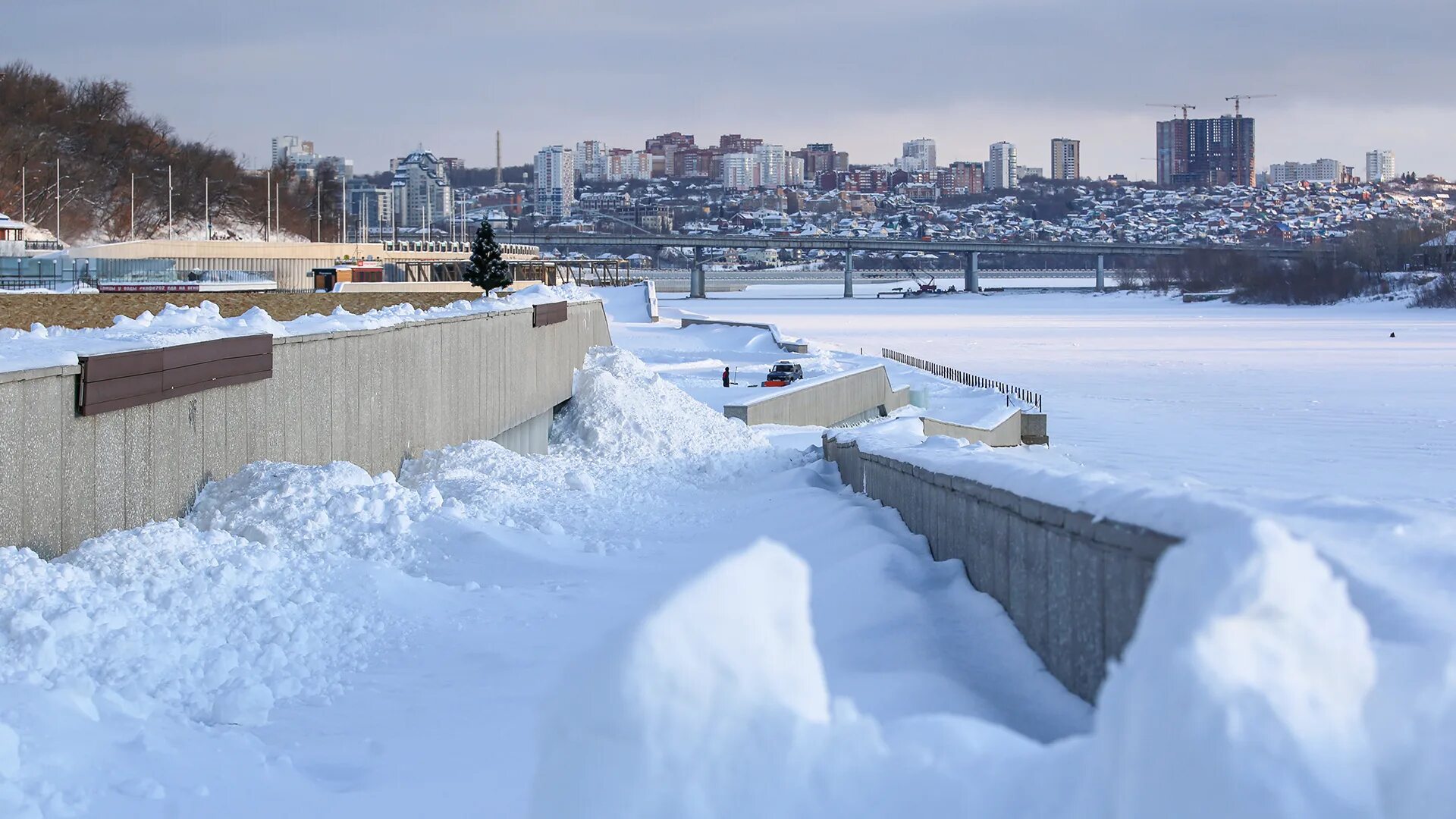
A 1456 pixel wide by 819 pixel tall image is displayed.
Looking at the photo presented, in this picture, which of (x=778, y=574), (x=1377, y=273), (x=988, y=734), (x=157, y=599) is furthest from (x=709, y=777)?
(x=1377, y=273)

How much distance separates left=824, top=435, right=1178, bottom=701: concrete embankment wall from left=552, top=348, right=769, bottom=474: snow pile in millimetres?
10930

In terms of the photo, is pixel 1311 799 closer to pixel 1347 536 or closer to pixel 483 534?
pixel 1347 536

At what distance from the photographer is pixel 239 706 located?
308 inches

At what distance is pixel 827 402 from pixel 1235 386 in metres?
20.8

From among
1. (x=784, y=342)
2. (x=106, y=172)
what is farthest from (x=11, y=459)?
(x=106, y=172)

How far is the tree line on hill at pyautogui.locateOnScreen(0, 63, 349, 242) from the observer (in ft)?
328

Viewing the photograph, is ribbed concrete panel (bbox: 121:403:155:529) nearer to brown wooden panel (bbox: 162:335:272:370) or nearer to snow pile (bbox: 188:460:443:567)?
brown wooden panel (bbox: 162:335:272:370)

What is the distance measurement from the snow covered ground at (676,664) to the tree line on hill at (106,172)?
83.5 m

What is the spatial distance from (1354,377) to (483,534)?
4658 centimetres

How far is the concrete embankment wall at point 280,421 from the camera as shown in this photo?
30.6ft

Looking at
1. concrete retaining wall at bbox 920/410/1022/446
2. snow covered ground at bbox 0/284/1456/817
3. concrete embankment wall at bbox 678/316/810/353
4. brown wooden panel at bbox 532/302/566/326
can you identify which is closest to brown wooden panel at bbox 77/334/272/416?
snow covered ground at bbox 0/284/1456/817

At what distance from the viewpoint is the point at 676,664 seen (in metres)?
3.82

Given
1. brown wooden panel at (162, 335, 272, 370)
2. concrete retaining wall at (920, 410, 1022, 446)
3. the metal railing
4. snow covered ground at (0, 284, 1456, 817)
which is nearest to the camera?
snow covered ground at (0, 284, 1456, 817)

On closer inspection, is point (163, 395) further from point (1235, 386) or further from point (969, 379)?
point (1235, 386)
